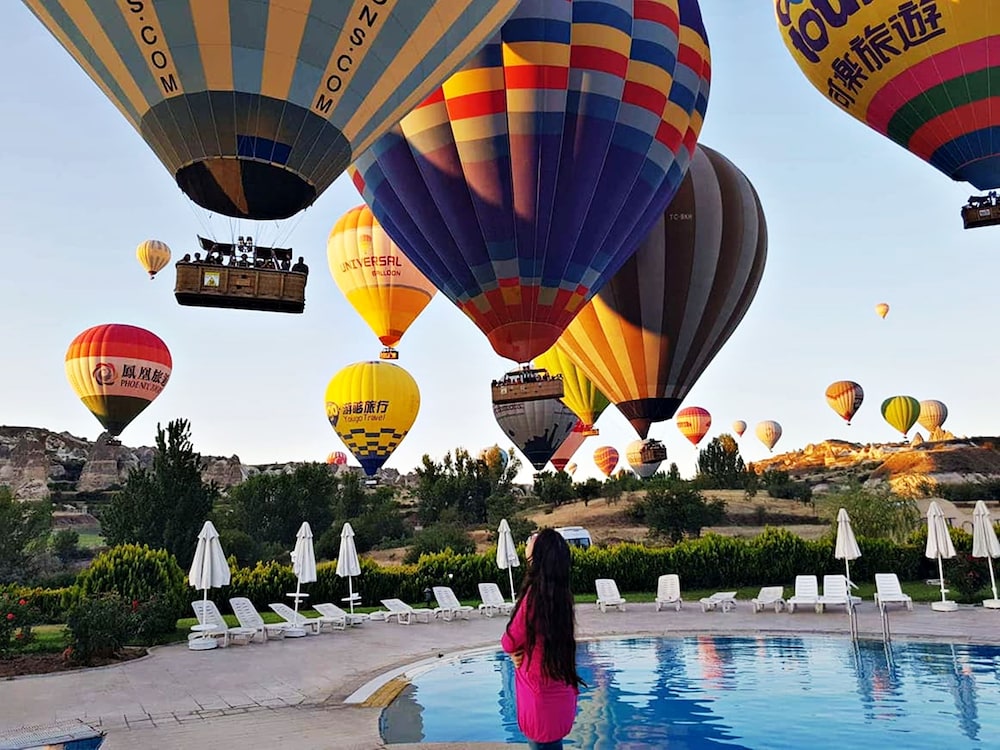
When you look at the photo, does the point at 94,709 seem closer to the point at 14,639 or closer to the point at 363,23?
the point at 14,639

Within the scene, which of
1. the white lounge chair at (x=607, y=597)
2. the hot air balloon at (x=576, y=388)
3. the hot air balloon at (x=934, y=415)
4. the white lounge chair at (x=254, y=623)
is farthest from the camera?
the hot air balloon at (x=934, y=415)

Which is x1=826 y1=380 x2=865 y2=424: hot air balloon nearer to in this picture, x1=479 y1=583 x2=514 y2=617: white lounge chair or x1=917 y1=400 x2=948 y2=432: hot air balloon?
x1=917 y1=400 x2=948 y2=432: hot air balloon

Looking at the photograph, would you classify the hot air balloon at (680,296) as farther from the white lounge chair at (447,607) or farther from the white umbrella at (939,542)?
the white lounge chair at (447,607)

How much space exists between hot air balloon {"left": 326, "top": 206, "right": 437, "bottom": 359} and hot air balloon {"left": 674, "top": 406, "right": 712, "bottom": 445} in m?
33.1

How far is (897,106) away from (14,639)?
2548 cm

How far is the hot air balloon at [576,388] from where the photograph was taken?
111 ft

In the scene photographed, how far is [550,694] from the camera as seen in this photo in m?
4.06

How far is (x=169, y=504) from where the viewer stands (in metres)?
26.0

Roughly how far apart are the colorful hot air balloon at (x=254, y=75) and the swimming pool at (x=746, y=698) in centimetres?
822

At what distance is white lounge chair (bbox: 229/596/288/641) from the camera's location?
16328 mm

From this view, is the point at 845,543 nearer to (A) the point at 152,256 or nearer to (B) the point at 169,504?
(B) the point at 169,504

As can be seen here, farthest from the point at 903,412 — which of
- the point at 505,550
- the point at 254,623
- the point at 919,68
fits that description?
the point at 254,623

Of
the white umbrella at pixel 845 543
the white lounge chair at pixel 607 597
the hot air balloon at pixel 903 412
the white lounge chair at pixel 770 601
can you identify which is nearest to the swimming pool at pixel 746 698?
the white umbrella at pixel 845 543

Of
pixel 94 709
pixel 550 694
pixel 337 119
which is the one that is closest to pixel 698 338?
pixel 337 119
